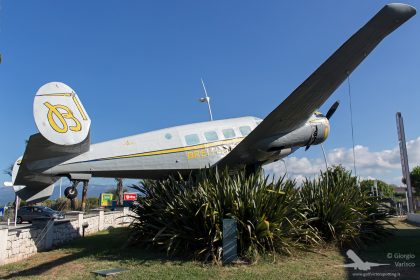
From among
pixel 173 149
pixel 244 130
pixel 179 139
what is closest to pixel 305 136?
pixel 244 130

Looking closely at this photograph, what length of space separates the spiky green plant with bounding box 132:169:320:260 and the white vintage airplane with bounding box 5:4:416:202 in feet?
5.39

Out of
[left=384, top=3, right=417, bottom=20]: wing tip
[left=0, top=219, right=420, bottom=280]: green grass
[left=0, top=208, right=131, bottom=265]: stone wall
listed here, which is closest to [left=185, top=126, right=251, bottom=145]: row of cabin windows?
[left=0, top=208, right=131, bottom=265]: stone wall

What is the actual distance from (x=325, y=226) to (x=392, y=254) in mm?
2234

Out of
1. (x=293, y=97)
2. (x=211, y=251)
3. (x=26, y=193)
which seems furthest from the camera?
(x=26, y=193)

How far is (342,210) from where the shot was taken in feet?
39.8

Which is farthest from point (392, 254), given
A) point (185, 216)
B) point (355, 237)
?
point (185, 216)

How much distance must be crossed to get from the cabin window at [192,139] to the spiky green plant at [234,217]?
1976 mm

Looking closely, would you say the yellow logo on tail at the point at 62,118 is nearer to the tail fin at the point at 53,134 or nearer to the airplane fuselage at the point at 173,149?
the tail fin at the point at 53,134

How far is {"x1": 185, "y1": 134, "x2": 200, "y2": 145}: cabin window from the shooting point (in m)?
13.9

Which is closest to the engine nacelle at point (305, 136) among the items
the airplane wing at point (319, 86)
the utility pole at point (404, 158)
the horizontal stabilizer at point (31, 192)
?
the airplane wing at point (319, 86)

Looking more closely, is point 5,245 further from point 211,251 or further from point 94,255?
point 211,251

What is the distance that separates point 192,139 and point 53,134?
5178 millimetres

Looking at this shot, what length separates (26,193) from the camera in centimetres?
1302

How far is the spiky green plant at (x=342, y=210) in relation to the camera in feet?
39.4
